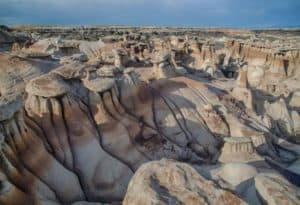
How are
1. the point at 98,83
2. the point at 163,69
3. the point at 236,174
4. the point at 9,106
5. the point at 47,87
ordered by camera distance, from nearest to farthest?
the point at 236,174
the point at 9,106
the point at 47,87
the point at 98,83
the point at 163,69

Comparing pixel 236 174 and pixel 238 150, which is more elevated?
pixel 236 174

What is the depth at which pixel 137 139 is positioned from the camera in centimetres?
986

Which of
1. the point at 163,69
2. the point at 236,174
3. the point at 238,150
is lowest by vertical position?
the point at 238,150

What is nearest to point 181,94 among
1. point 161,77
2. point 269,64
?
point 161,77

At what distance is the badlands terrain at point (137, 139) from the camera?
498cm

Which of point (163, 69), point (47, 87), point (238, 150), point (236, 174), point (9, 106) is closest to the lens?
point (236, 174)

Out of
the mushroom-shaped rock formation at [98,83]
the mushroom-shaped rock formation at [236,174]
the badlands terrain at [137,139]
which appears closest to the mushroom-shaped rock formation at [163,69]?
the badlands terrain at [137,139]

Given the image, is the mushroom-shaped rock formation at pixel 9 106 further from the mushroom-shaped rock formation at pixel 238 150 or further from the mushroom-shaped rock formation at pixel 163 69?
the mushroom-shaped rock formation at pixel 163 69

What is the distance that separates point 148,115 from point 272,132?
4677 mm

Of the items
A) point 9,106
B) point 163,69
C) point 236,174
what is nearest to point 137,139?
point 9,106

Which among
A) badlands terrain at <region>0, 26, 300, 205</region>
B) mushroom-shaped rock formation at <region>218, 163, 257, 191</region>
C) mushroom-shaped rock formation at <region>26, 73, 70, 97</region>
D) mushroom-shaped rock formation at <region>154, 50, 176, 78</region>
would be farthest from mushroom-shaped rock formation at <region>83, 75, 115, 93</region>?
mushroom-shaped rock formation at <region>218, 163, 257, 191</region>

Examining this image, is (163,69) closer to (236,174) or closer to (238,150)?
(238,150)

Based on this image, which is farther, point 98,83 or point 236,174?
point 98,83

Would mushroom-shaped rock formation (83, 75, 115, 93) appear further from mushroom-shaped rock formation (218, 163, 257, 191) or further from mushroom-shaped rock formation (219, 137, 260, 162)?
mushroom-shaped rock formation (218, 163, 257, 191)
